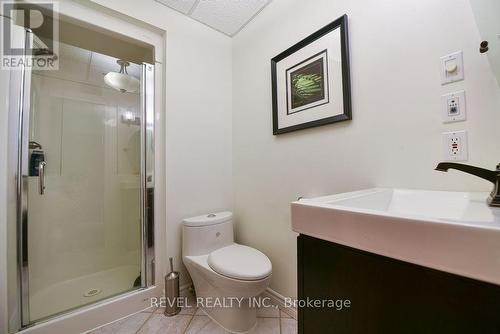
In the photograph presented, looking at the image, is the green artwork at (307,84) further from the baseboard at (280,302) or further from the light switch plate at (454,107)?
the baseboard at (280,302)

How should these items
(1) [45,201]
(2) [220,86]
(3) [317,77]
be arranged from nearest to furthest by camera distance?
(3) [317,77]
(1) [45,201]
(2) [220,86]

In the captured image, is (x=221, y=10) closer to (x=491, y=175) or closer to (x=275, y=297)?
(x=491, y=175)

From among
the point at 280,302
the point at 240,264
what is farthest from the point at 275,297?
the point at 240,264

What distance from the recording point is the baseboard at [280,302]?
1250 millimetres

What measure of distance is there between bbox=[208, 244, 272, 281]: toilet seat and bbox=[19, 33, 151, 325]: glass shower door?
0.60 meters

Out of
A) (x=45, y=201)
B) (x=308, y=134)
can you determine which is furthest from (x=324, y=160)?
(x=45, y=201)

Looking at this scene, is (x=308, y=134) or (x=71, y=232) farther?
(x=71, y=232)

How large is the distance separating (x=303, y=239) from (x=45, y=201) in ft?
5.82

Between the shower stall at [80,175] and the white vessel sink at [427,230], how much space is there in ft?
4.16

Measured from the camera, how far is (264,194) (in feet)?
4.78

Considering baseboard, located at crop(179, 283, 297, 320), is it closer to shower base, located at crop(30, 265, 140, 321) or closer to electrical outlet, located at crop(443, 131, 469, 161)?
shower base, located at crop(30, 265, 140, 321)

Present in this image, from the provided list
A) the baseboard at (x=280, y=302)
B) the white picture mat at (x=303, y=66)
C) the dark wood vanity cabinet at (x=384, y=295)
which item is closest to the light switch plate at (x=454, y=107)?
the white picture mat at (x=303, y=66)

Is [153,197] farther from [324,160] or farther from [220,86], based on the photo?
[324,160]

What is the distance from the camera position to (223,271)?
1.07m
